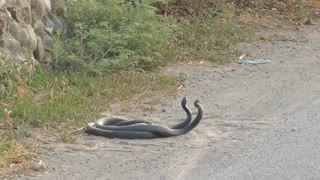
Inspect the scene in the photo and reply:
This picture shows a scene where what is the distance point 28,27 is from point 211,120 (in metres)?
2.91

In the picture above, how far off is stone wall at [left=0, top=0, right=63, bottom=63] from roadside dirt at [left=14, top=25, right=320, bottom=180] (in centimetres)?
158

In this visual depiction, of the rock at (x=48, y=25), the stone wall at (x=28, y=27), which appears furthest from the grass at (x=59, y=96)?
the rock at (x=48, y=25)

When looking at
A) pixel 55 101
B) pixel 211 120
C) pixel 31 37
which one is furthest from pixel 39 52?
pixel 211 120

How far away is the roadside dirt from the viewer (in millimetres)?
6672

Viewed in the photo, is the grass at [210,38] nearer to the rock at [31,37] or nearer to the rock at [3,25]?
the rock at [31,37]

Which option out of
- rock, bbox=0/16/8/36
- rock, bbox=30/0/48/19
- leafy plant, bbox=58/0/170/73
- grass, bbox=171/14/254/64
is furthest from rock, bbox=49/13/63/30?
grass, bbox=171/14/254/64

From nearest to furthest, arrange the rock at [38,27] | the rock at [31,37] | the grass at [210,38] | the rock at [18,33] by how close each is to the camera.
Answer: the rock at [18,33] < the rock at [31,37] < the rock at [38,27] < the grass at [210,38]

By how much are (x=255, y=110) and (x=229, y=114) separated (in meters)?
0.34

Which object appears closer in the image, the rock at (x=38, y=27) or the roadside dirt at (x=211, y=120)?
the roadside dirt at (x=211, y=120)

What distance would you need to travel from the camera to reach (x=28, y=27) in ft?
33.0

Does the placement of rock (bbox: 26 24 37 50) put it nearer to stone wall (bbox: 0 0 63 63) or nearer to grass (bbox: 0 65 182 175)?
stone wall (bbox: 0 0 63 63)

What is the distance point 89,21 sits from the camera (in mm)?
10680

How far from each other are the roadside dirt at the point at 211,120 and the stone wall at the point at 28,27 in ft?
5.17

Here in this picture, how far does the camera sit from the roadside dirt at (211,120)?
667cm
